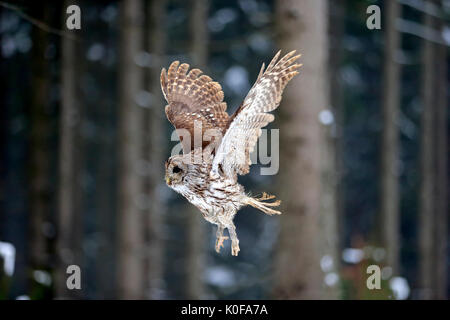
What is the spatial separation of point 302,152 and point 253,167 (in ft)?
2.11

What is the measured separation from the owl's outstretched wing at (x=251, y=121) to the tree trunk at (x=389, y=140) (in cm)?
689

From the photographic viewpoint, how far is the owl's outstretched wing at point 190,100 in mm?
2369

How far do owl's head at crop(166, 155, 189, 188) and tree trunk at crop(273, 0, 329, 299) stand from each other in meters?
1.97

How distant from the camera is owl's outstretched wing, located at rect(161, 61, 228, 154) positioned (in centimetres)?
237

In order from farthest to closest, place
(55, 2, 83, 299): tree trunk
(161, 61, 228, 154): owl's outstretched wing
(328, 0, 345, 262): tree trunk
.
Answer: (328, 0, 345, 262): tree trunk, (55, 2, 83, 299): tree trunk, (161, 61, 228, 154): owl's outstretched wing

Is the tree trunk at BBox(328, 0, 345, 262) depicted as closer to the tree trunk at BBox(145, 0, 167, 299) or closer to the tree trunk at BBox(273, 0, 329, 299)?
the tree trunk at BBox(145, 0, 167, 299)

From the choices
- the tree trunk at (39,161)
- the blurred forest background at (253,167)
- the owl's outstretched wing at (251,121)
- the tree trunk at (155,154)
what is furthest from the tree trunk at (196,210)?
the owl's outstretched wing at (251,121)

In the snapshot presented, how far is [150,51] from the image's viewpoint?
798 cm

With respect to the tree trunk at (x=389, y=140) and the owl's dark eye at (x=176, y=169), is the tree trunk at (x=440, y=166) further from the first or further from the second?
the owl's dark eye at (x=176, y=169)

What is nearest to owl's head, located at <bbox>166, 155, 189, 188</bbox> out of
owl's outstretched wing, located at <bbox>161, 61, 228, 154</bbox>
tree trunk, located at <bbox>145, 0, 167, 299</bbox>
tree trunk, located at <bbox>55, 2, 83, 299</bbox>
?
owl's outstretched wing, located at <bbox>161, 61, 228, 154</bbox>

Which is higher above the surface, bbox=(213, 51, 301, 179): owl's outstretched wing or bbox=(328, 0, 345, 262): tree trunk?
bbox=(328, 0, 345, 262): tree trunk

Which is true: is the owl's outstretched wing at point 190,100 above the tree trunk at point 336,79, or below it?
below
